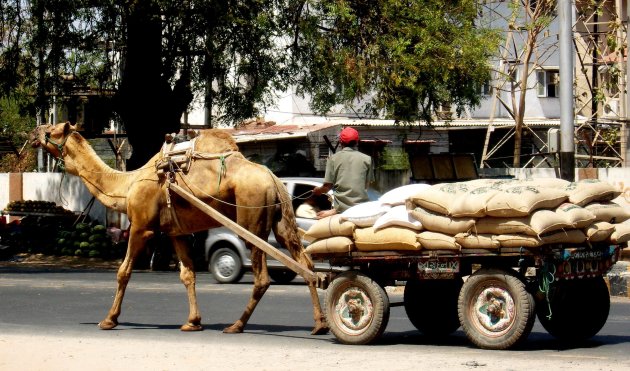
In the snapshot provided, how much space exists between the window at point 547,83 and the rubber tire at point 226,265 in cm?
3395

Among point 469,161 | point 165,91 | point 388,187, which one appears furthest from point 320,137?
point 165,91

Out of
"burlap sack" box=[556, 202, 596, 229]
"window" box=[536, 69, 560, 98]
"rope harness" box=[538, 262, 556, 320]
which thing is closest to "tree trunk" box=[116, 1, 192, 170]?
"burlap sack" box=[556, 202, 596, 229]

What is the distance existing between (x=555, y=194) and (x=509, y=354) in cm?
158

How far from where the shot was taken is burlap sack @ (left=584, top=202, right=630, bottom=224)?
11.6 meters

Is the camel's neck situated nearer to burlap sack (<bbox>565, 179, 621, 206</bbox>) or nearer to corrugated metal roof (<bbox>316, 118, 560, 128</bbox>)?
burlap sack (<bbox>565, 179, 621, 206</bbox>)

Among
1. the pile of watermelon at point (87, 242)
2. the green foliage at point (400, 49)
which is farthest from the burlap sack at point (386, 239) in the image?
the pile of watermelon at point (87, 242)

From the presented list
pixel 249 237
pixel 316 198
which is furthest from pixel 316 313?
pixel 316 198

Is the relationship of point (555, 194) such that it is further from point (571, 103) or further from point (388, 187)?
point (388, 187)

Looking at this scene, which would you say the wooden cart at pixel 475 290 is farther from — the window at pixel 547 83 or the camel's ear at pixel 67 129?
the window at pixel 547 83

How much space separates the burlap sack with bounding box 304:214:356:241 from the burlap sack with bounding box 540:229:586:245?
209 centimetres

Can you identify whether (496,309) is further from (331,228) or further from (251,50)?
(251,50)

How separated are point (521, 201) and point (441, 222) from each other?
2.84 ft

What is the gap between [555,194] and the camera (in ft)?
37.1

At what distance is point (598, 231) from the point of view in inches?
452
